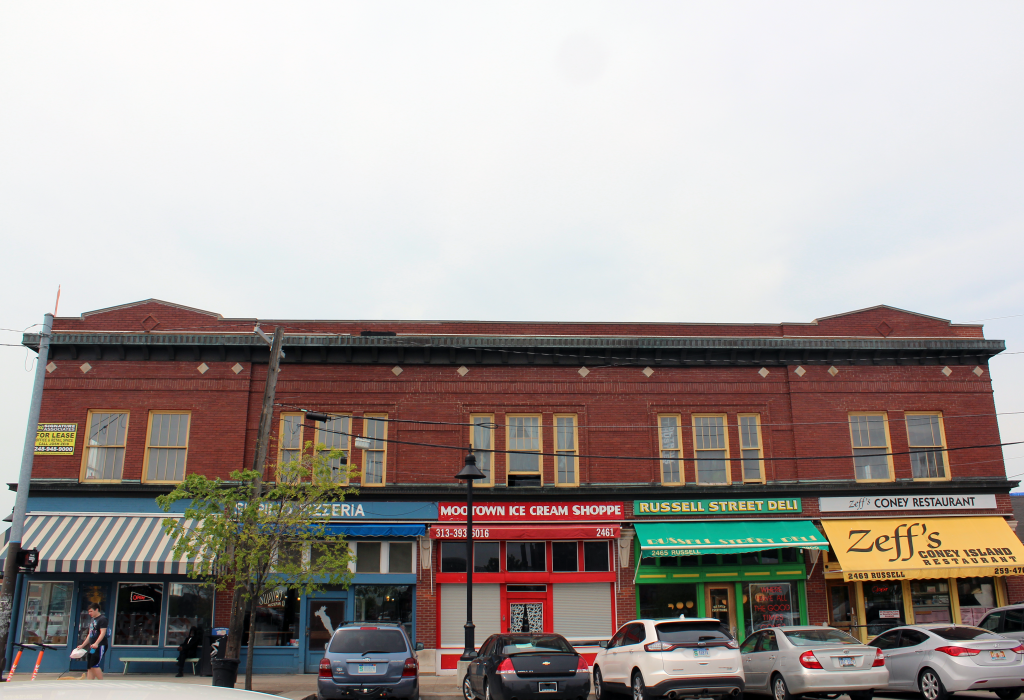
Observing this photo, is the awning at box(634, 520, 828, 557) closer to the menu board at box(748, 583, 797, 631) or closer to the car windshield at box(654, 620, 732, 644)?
the menu board at box(748, 583, 797, 631)

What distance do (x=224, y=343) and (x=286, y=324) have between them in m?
2.03

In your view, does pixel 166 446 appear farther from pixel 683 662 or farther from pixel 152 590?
pixel 683 662

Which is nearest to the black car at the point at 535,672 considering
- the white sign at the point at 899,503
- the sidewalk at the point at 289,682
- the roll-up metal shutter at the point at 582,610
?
the sidewalk at the point at 289,682

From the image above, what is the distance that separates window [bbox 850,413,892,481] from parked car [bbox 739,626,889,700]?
10632mm

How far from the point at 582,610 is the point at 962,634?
34.5 ft

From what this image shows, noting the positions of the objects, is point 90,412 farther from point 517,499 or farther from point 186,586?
point 517,499

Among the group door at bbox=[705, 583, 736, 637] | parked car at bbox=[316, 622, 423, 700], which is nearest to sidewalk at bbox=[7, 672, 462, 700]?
parked car at bbox=[316, 622, 423, 700]

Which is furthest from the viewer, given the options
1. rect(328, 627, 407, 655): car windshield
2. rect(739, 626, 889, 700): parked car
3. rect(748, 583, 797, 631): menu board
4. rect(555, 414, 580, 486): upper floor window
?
rect(555, 414, 580, 486): upper floor window

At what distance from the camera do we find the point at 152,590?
2241cm

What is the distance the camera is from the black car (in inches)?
562

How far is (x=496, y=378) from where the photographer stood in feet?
82.3

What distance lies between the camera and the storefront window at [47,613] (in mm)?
21953

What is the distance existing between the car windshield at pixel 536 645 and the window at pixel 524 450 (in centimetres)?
876

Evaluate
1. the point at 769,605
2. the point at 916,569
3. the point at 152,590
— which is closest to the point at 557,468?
the point at 769,605
